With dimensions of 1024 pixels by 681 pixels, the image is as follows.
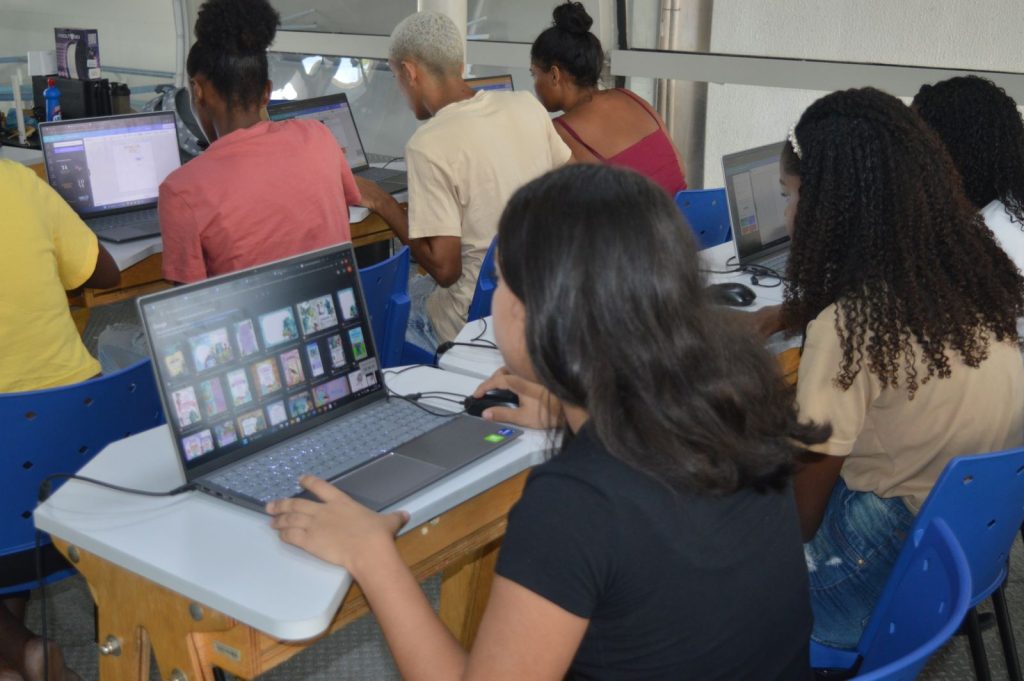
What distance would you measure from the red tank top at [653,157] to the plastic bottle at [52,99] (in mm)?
2129

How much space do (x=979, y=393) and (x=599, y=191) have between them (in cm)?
93

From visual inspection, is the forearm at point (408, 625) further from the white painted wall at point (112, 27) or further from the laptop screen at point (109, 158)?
the white painted wall at point (112, 27)

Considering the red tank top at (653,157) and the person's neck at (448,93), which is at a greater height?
the person's neck at (448,93)

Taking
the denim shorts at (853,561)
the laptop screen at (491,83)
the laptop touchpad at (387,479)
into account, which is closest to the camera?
the laptop touchpad at (387,479)

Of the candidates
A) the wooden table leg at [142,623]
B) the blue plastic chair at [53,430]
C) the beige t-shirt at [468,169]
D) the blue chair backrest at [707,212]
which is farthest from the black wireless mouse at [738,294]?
the wooden table leg at [142,623]

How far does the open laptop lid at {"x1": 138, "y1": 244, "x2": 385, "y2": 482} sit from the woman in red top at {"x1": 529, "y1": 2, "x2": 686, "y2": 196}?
75.4 inches

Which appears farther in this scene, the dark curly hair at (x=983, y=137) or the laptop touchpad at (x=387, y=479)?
the dark curly hair at (x=983, y=137)

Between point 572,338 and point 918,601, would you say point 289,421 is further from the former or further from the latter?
point 918,601

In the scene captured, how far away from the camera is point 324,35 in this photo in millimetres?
6344

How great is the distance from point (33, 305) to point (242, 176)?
59cm

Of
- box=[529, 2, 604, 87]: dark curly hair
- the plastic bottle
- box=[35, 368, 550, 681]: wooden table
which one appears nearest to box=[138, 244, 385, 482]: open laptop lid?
box=[35, 368, 550, 681]: wooden table

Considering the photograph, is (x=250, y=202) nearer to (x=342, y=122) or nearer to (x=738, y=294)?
(x=738, y=294)

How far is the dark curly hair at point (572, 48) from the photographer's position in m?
3.75

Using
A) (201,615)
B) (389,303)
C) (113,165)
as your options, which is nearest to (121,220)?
(113,165)
